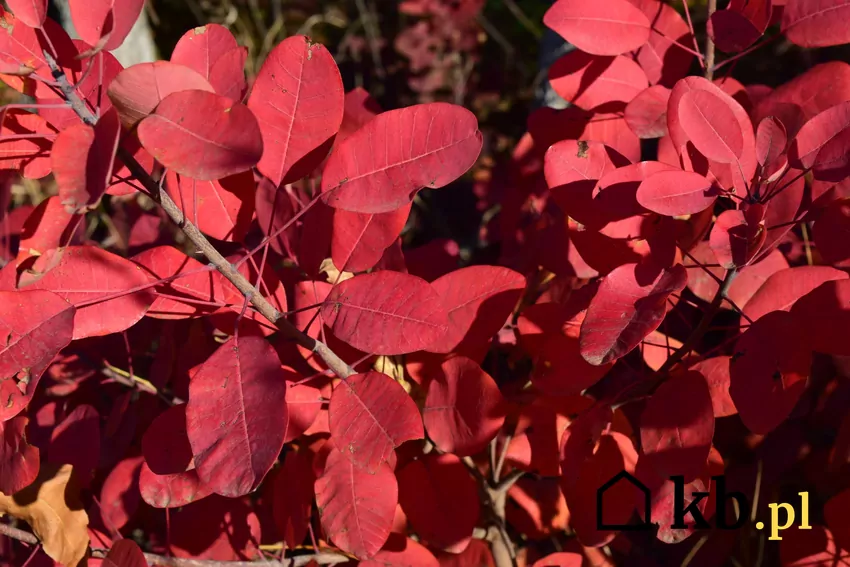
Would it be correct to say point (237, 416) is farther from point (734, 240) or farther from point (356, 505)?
point (734, 240)

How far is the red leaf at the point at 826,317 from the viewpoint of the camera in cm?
65

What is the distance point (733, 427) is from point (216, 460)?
82cm

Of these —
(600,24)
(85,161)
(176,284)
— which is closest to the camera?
(85,161)

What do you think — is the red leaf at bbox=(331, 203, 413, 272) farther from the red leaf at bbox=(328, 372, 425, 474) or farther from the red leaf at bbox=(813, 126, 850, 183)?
the red leaf at bbox=(813, 126, 850, 183)

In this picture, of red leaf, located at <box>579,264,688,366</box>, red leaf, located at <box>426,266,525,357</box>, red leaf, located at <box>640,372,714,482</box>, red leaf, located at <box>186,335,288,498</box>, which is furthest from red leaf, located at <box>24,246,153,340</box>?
red leaf, located at <box>640,372,714,482</box>

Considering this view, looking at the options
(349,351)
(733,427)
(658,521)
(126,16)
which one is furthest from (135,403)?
(733,427)

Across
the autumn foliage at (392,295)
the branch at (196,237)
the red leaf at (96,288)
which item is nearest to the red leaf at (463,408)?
the autumn foliage at (392,295)

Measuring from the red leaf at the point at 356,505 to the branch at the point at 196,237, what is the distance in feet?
0.37

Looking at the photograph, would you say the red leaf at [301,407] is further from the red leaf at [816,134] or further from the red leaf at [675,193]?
the red leaf at [816,134]

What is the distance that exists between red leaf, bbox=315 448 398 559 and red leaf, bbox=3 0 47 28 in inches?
19.9

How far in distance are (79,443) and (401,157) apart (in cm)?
57

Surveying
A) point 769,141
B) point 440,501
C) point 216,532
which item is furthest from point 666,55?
point 216,532

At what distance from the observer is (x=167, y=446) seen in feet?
2.35

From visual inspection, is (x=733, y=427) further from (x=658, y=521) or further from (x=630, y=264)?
(x=630, y=264)
